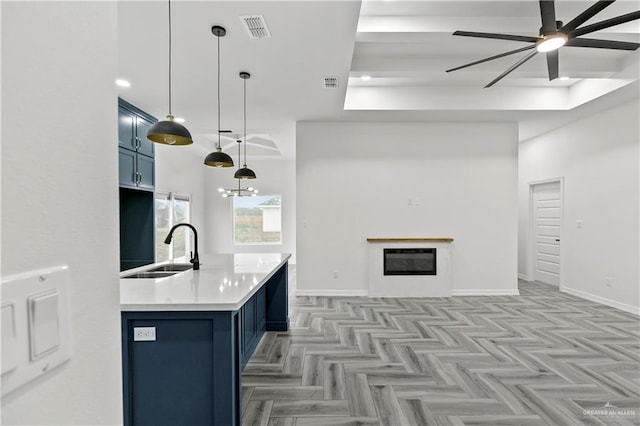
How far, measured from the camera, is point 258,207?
9109mm

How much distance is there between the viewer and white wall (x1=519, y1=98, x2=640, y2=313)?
173 inches

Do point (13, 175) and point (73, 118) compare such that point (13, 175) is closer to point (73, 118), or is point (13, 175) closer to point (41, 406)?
point (73, 118)

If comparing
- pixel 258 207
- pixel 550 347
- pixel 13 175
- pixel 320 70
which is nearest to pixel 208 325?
pixel 13 175

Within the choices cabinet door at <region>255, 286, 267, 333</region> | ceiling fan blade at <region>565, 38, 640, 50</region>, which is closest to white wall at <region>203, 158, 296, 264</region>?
cabinet door at <region>255, 286, 267, 333</region>

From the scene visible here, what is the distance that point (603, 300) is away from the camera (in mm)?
4742

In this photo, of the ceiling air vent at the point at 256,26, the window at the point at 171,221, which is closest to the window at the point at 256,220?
the window at the point at 171,221

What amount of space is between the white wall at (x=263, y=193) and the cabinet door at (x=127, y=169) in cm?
457

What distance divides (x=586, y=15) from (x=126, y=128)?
4780 millimetres

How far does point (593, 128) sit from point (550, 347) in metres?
3.75

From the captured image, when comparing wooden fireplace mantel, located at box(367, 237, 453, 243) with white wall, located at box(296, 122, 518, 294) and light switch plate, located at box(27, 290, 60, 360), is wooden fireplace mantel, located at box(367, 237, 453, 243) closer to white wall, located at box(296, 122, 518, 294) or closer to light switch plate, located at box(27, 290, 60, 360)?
white wall, located at box(296, 122, 518, 294)

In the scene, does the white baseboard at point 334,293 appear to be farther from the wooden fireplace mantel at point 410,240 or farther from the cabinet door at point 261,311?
the cabinet door at point 261,311

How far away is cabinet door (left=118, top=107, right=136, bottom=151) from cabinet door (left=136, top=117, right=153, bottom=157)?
0.10 m

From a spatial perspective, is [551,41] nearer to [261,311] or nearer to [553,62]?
[553,62]

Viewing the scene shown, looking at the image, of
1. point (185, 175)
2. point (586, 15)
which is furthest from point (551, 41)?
point (185, 175)
